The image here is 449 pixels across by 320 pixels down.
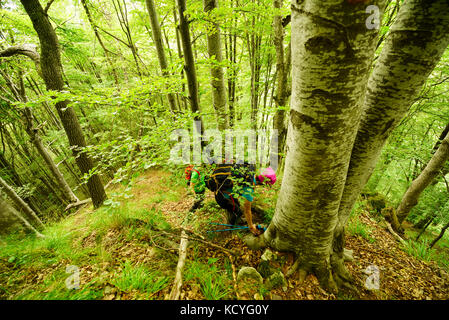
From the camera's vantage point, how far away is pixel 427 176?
4.52 metres

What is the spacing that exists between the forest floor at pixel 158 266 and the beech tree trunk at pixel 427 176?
93.1 inches

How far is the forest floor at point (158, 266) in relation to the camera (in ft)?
6.36

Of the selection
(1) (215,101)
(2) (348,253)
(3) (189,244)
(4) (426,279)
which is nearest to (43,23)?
(1) (215,101)

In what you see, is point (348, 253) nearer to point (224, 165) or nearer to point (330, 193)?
point (330, 193)

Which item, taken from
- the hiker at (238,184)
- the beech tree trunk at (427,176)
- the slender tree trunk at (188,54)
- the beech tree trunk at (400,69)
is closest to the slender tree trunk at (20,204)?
the hiker at (238,184)

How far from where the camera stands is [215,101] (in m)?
Answer: 4.00

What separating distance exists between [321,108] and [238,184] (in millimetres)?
1891

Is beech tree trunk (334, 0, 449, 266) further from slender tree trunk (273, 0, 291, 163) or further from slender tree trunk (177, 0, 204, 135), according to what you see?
slender tree trunk (177, 0, 204, 135)

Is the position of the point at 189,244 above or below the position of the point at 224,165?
below

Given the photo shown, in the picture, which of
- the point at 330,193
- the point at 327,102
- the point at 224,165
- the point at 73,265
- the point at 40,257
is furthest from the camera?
the point at 224,165

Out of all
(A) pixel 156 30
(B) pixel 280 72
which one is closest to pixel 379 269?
(B) pixel 280 72

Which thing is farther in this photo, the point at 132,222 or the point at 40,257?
the point at 132,222

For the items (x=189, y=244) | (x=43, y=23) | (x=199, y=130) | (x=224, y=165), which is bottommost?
(x=189, y=244)
